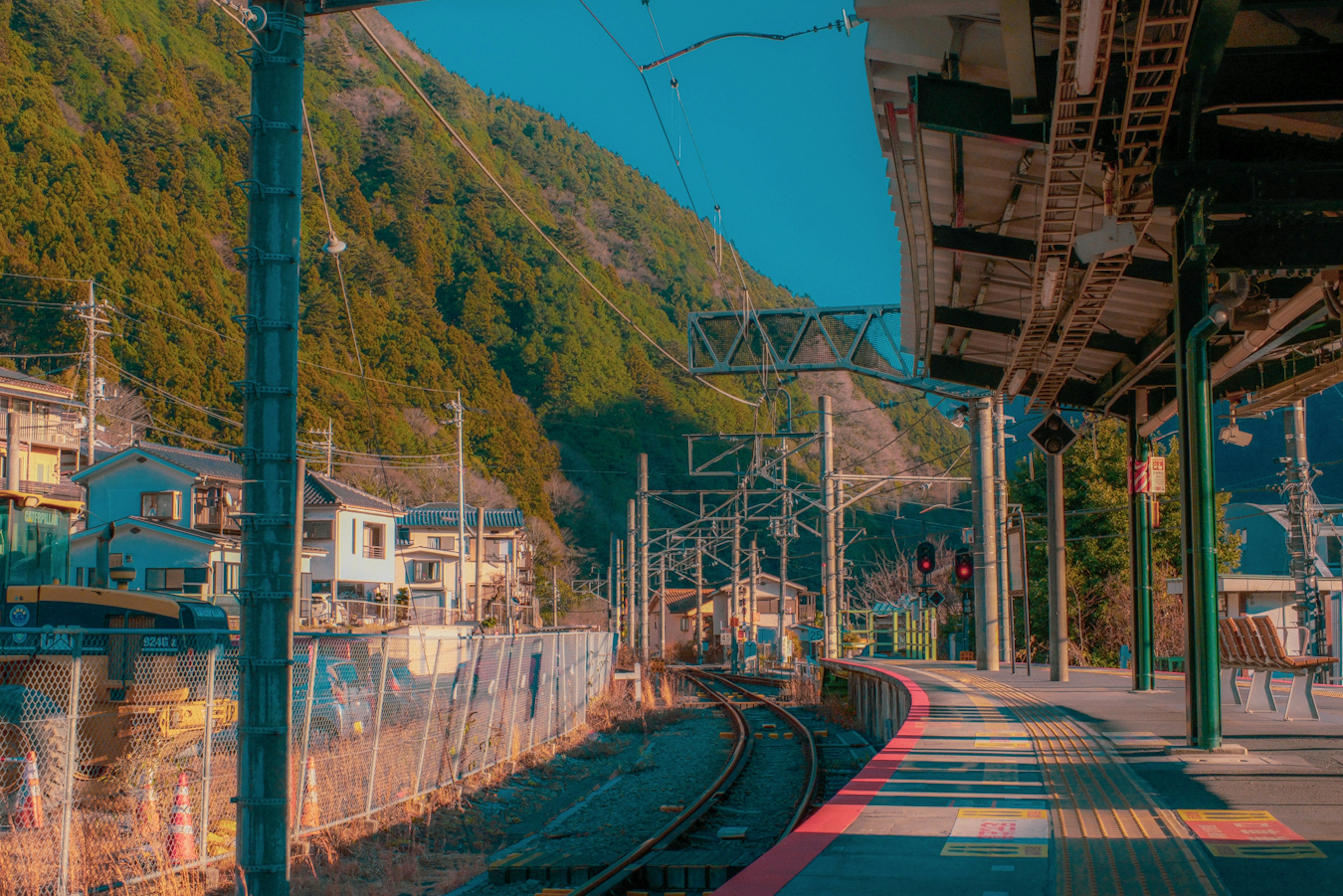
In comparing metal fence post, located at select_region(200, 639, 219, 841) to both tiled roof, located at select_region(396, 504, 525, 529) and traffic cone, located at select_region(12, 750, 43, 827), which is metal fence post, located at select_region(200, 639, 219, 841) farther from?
tiled roof, located at select_region(396, 504, 525, 529)

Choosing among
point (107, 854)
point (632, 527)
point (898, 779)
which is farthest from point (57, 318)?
point (898, 779)

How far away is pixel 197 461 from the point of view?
43.2m

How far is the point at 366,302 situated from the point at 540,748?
6479cm

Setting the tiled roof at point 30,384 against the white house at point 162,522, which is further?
the white house at point 162,522

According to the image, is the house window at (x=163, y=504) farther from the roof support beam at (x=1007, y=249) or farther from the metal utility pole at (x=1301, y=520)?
the roof support beam at (x=1007, y=249)

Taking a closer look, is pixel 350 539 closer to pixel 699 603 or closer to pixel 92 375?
pixel 92 375


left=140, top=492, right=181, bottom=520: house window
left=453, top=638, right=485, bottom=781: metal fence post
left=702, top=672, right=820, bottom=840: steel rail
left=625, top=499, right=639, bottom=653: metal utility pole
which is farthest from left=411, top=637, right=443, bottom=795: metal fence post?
left=625, top=499, right=639, bottom=653: metal utility pole

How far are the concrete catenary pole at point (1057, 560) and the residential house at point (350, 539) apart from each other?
92.3 ft

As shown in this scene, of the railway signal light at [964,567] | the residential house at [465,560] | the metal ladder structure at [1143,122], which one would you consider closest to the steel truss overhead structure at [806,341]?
the railway signal light at [964,567]

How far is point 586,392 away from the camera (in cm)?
9631

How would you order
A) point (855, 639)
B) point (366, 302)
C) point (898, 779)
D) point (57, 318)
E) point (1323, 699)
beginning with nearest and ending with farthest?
1. point (898, 779)
2. point (1323, 699)
3. point (855, 639)
4. point (57, 318)
5. point (366, 302)

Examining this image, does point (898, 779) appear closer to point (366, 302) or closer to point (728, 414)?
point (366, 302)

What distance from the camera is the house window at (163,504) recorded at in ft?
135

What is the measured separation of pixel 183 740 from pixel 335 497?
3149cm
